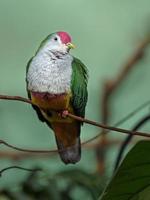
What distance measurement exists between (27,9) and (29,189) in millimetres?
535

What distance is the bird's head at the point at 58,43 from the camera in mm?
527

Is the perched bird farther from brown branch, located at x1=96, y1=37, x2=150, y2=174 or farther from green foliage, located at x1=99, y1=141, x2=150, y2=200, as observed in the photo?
brown branch, located at x1=96, y1=37, x2=150, y2=174

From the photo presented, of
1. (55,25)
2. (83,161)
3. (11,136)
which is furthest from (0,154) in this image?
(55,25)

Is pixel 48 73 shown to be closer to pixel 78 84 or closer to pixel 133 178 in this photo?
pixel 78 84

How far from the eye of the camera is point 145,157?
62cm

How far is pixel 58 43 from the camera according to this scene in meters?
0.55

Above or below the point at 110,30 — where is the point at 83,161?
below

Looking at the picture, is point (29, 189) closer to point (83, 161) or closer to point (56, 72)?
Answer: point (83, 161)

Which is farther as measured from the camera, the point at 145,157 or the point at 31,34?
the point at 31,34

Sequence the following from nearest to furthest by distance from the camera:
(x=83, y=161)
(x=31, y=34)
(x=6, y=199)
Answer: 1. (x=6, y=199)
2. (x=31, y=34)
3. (x=83, y=161)

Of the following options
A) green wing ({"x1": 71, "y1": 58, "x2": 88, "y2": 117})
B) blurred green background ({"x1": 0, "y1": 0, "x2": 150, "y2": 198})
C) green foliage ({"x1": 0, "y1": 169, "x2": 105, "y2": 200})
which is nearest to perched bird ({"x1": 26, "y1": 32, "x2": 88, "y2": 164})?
green wing ({"x1": 71, "y1": 58, "x2": 88, "y2": 117})

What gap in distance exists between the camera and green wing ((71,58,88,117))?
0.59 m

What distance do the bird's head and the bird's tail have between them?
0.31 ft

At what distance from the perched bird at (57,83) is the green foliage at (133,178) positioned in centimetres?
6
